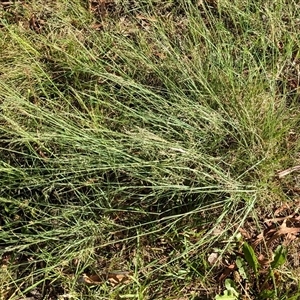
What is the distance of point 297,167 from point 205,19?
909 millimetres

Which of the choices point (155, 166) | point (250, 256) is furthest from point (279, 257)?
point (155, 166)

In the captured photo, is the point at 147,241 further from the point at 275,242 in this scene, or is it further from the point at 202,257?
the point at 275,242

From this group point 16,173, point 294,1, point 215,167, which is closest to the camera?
point 215,167

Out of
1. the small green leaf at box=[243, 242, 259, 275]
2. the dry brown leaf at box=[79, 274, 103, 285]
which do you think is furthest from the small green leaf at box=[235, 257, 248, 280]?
the dry brown leaf at box=[79, 274, 103, 285]

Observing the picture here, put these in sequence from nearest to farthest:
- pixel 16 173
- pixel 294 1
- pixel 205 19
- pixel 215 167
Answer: pixel 215 167, pixel 16 173, pixel 294 1, pixel 205 19

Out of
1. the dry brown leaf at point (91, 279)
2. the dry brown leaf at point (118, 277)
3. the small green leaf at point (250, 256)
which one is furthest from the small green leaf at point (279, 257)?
the dry brown leaf at point (91, 279)

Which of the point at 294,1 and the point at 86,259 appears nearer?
the point at 86,259

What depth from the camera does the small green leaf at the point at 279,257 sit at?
2.06 meters

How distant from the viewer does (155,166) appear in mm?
2098

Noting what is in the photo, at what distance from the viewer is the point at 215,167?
2.15 m

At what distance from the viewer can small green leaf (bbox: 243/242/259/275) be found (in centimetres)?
211

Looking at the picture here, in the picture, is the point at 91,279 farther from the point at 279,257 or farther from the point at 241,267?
the point at 279,257

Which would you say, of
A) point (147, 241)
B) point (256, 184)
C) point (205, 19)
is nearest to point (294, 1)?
point (205, 19)

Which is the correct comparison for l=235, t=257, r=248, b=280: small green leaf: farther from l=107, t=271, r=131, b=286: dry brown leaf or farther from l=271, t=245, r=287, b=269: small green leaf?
l=107, t=271, r=131, b=286: dry brown leaf
